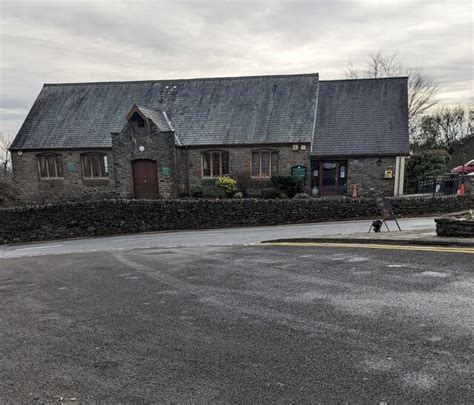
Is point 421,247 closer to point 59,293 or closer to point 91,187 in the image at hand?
point 59,293

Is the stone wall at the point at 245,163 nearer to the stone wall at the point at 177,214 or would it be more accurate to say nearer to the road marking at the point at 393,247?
the stone wall at the point at 177,214

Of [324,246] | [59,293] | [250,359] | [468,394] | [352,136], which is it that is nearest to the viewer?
[468,394]

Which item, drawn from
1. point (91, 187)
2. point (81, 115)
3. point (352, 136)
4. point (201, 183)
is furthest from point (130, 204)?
point (352, 136)

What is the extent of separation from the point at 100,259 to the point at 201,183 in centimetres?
1617

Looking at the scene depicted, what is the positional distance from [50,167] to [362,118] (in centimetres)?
2400

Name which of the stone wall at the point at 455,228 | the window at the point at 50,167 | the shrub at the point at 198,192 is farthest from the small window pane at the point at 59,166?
the stone wall at the point at 455,228

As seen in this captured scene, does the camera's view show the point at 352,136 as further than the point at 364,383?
Yes

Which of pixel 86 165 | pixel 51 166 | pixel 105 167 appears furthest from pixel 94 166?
pixel 51 166

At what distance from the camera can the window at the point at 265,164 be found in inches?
1033

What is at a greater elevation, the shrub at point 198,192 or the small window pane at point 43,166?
the small window pane at point 43,166

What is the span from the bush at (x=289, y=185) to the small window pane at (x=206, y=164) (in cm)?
547

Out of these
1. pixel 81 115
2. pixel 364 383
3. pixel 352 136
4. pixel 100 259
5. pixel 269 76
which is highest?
pixel 269 76

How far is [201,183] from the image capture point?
2725 cm

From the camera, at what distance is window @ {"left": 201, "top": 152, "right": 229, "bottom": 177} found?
2709cm
